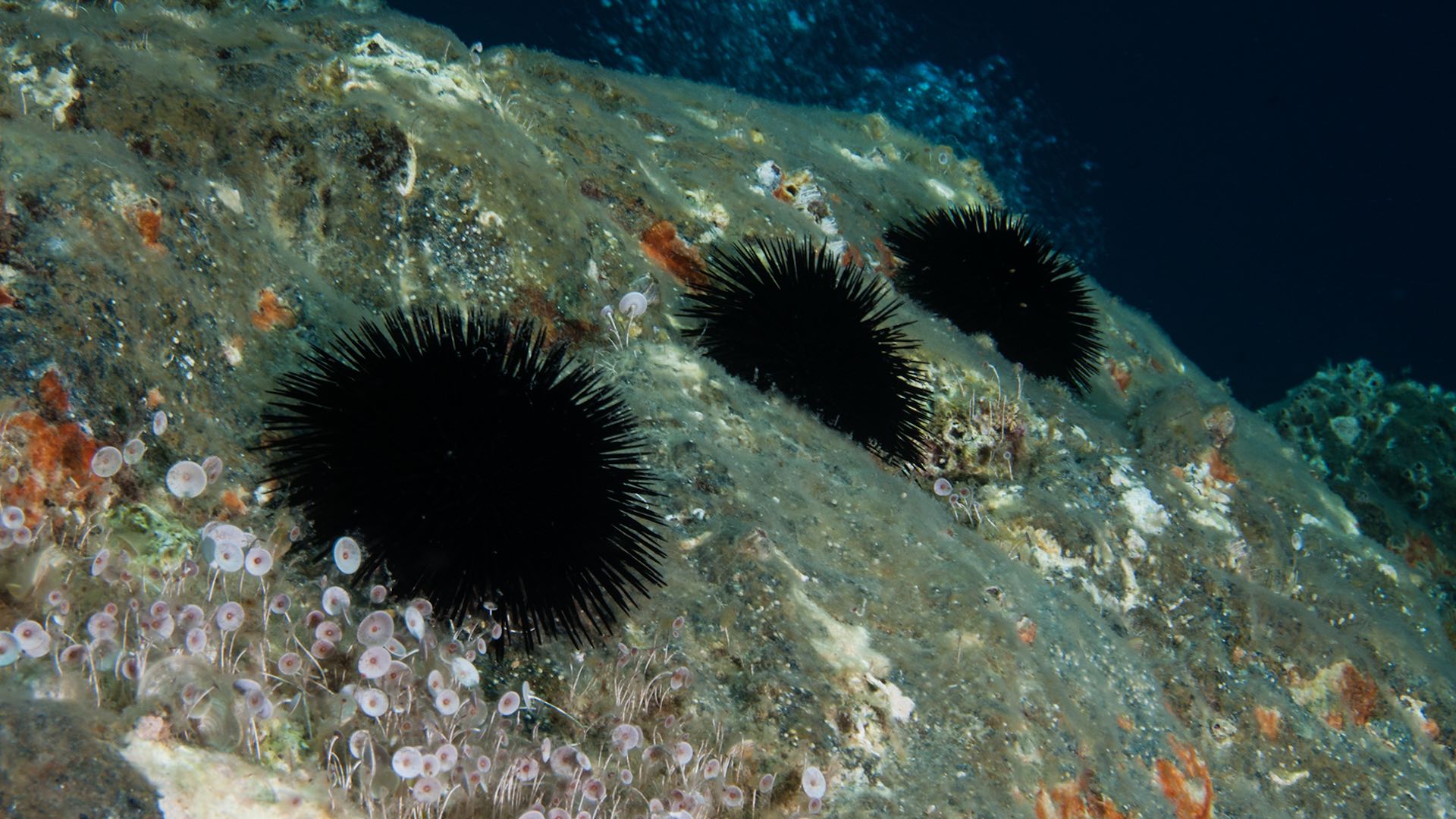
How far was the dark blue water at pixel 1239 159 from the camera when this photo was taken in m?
45.9

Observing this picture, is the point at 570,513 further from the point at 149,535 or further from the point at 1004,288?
the point at 1004,288

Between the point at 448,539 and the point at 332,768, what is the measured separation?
0.77 m

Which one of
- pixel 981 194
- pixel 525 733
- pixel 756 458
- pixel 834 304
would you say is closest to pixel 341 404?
pixel 525 733

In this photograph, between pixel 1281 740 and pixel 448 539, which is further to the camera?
pixel 1281 740

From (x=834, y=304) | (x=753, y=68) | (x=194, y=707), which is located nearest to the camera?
(x=194, y=707)

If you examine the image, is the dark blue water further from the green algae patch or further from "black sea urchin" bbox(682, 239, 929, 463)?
the green algae patch

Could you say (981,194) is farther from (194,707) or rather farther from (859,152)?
(194,707)

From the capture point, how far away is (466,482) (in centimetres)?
280

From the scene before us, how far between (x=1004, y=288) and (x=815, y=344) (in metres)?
2.65

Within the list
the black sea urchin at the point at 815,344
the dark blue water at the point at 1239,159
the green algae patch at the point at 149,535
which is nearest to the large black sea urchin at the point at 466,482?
the green algae patch at the point at 149,535

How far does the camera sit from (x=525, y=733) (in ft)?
8.95

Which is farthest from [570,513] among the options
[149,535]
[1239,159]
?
[1239,159]

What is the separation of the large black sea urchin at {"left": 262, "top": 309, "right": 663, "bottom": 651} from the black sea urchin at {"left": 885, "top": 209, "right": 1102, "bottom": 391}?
15.0 feet

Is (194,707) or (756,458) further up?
(756,458)
